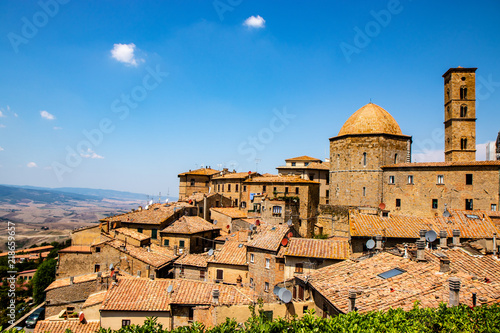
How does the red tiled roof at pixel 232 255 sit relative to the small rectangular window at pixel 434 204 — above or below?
below

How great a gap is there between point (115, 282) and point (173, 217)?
1950cm

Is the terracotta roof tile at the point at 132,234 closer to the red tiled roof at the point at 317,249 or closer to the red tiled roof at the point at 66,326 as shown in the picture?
the red tiled roof at the point at 66,326

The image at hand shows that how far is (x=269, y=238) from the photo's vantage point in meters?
27.8

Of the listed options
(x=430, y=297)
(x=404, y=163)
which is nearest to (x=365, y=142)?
(x=404, y=163)

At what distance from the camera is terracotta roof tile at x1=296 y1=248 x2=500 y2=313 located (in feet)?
41.7

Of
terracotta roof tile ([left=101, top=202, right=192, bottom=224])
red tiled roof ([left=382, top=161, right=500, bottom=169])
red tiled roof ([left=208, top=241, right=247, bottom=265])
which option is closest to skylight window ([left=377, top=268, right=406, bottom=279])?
red tiled roof ([left=208, top=241, right=247, bottom=265])

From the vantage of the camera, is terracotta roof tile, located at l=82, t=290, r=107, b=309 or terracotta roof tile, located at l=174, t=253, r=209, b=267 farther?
terracotta roof tile, located at l=174, t=253, r=209, b=267

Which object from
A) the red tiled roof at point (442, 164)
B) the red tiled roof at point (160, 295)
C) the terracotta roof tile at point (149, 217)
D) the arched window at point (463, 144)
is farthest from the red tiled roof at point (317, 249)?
the arched window at point (463, 144)

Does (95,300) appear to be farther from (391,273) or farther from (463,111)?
(463,111)

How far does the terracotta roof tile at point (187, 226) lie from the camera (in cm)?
3784

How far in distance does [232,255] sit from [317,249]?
26.8ft

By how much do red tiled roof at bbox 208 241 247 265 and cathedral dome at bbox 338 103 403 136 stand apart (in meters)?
22.3

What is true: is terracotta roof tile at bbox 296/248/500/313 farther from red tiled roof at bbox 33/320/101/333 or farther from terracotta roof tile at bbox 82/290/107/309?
terracotta roof tile at bbox 82/290/107/309

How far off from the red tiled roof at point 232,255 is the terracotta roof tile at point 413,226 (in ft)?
31.0
